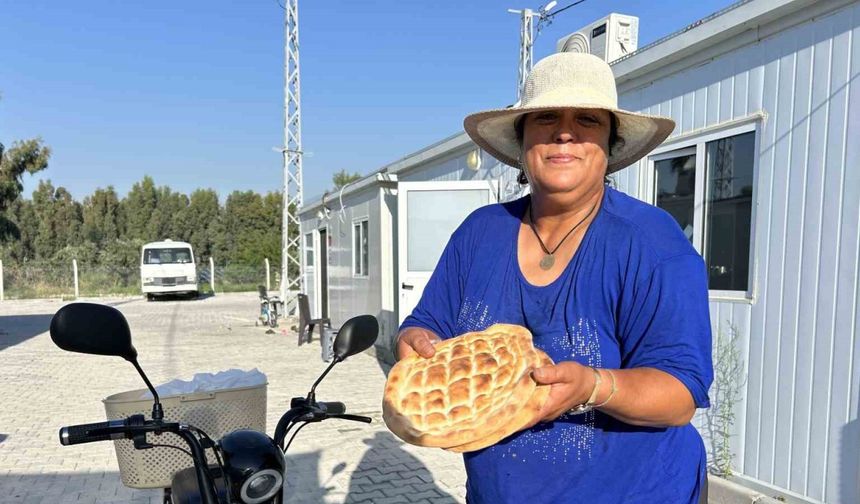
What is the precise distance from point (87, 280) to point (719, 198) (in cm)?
3133

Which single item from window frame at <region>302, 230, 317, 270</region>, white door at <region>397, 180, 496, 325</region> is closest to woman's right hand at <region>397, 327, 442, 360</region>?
white door at <region>397, 180, 496, 325</region>

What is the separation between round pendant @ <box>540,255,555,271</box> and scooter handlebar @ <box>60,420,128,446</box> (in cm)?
118

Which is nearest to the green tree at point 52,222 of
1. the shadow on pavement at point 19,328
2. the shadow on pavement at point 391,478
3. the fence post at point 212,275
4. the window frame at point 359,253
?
the fence post at point 212,275

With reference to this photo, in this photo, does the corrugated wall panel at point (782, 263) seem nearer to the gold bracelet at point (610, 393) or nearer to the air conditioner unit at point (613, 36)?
the air conditioner unit at point (613, 36)

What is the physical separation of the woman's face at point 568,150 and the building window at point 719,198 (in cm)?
291

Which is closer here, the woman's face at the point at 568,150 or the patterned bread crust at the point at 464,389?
the patterned bread crust at the point at 464,389

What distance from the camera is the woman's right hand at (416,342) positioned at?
128cm

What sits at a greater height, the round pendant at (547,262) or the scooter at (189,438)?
the round pendant at (547,262)

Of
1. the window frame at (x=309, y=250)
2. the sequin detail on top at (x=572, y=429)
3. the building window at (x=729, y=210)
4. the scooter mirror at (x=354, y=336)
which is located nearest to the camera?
the sequin detail on top at (x=572, y=429)

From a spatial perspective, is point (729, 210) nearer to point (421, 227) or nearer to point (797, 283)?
point (797, 283)

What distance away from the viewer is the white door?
7531 mm

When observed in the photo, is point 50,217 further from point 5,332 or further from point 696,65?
point 696,65

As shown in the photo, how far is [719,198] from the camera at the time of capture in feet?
13.2

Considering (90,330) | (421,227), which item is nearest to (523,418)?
(90,330)
